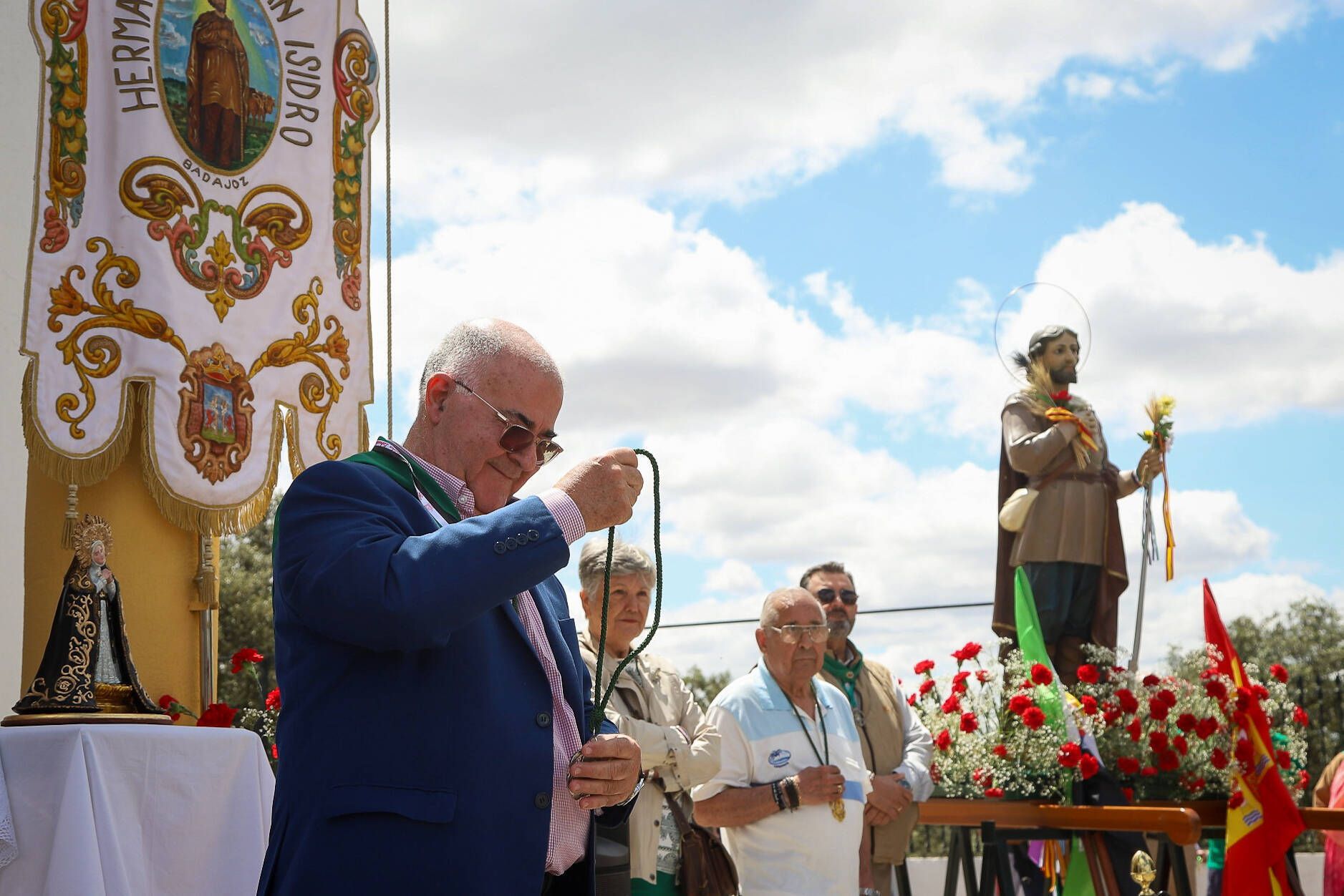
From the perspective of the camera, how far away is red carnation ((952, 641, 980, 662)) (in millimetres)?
6129

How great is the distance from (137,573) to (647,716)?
2.35 meters

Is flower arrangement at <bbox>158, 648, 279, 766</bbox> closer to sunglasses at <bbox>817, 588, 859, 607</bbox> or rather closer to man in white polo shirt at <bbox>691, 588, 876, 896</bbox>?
man in white polo shirt at <bbox>691, 588, 876, 896</bbox>

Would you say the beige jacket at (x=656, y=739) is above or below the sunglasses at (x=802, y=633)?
below

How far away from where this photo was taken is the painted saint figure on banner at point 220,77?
19.4 feet

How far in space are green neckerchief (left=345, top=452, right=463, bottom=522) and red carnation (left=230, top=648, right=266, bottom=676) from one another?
9.89 feet

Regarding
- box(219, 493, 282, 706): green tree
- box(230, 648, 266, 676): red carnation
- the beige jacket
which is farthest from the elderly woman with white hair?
box(219, 493, 282, 706): green tree

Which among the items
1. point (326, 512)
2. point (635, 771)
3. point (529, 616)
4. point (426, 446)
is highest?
point (426, 446)

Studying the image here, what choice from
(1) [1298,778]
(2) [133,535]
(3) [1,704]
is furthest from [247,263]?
(1) [1298,778]

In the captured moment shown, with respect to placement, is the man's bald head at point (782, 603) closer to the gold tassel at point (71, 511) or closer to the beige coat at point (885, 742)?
the beige coat at point (885, 742)

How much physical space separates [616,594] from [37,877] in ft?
6.31

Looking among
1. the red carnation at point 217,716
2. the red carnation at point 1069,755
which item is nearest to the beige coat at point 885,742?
the red carnation at point 1069,755

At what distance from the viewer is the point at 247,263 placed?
239 inches

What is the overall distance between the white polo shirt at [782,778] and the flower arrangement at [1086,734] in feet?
3.19

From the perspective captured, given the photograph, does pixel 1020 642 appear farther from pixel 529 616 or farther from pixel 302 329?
pixel 529 616
